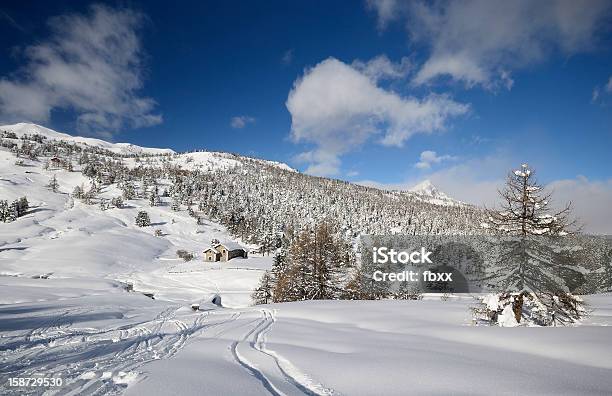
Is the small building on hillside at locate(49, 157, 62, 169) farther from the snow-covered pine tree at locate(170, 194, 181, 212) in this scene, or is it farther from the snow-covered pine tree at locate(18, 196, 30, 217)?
the snow-covered pine tree at locate(170, 194, 181, 212)

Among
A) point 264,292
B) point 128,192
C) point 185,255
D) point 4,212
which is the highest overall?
point 128,192

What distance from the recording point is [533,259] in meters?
13.7

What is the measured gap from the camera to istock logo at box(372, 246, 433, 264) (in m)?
55.5

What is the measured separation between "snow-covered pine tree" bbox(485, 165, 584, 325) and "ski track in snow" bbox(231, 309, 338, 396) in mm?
11163

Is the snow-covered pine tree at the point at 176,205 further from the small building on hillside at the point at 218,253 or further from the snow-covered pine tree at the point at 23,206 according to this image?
the small building on hillside at the point at 218,253

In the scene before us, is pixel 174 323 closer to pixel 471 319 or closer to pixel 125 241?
pixel 471 319

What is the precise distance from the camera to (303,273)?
97.2ft

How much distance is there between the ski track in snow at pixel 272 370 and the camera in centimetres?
588

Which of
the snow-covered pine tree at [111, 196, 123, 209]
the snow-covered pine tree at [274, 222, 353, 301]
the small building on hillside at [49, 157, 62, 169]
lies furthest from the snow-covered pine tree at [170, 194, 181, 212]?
the snow-covered pine tree at [274, 222, 353, 301]

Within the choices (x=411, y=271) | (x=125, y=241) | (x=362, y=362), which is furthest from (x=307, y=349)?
(x=125, y=241)

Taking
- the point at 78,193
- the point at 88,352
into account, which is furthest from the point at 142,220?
the point at 88,352

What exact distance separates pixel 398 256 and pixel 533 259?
49.2m

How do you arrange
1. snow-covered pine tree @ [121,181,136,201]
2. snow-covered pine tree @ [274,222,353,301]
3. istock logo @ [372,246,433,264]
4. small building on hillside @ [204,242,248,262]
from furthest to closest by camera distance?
snow-covered pine tree @ [121,181,136,201]
small building on hillside @ [204,242,248,262]
istock logo @ [372,246,433,264]
snow-covered pine tree @ [274,222,353,301]

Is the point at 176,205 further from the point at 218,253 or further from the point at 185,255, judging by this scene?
the point at 218,253
